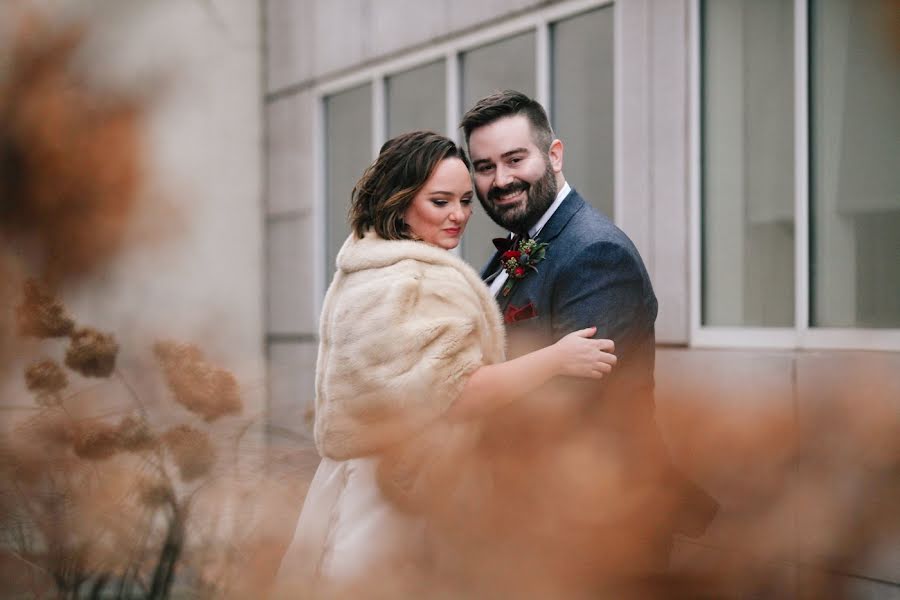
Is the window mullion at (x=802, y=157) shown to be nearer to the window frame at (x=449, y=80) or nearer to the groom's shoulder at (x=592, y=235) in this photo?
the window frame at (x=449, y=80)

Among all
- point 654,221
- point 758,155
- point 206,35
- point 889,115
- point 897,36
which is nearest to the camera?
point 897,36

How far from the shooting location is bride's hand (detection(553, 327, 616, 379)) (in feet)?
4.45

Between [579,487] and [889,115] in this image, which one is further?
[889,115]

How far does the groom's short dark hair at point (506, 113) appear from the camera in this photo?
83.7 inches

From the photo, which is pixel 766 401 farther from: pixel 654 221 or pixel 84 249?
pixel 654 221

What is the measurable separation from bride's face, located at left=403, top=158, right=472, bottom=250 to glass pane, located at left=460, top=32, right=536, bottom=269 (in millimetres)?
2974

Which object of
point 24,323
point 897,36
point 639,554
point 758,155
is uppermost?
point 758,155

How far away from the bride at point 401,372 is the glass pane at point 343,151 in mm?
4180

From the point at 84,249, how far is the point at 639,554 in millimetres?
271

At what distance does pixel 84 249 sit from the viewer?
36 centimetres

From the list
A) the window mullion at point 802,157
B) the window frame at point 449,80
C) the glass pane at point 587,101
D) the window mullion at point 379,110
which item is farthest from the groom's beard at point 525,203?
the window mullion at point 379,110

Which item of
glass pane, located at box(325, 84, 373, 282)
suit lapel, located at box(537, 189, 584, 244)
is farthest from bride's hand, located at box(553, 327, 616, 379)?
glass pane, located at box(325, 84, 373, 282)

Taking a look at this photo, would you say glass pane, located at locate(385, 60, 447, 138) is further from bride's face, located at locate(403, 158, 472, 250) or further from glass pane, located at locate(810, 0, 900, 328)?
bride's face, located at locate(403, 158, 472, 250)

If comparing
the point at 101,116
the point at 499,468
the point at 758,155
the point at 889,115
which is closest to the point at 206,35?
the point at 101,116
